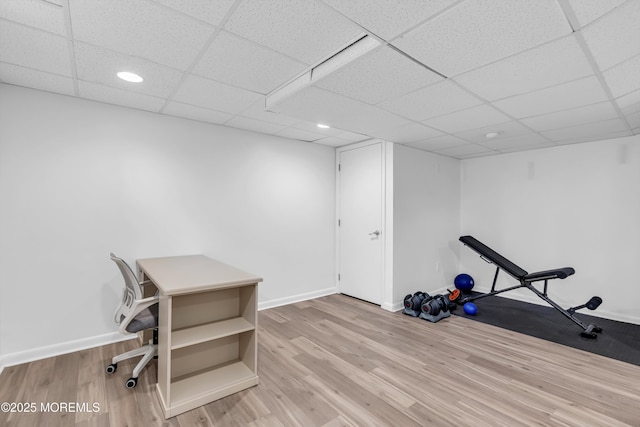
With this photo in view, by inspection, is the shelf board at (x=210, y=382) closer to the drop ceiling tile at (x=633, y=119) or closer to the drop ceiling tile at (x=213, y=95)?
the drop ceiling tile at (x=213, y=95)

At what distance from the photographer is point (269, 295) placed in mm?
4105

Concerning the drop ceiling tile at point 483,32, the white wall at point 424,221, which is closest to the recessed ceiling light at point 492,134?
the white wall at point 424,221

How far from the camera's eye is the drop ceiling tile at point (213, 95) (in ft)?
8.16

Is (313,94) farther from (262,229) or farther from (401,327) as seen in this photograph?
(401,327)

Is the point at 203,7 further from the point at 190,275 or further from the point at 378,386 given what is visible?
the point at 378,386

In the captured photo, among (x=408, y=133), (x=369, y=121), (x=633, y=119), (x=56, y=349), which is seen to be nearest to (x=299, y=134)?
(x=369, y=121)

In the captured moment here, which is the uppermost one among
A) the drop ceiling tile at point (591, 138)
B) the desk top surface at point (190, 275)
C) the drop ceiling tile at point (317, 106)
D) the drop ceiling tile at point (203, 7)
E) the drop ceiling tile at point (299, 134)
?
the drop ceiling tile at point (299, 134)

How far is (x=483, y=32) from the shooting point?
1629mm

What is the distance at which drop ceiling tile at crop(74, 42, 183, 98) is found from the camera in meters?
2.04

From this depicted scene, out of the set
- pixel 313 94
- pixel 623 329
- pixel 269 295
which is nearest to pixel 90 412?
pixel 269 295

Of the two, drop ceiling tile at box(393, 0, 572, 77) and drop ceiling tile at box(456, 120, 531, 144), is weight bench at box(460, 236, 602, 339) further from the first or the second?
drop ceiling tile at box(393, 0, 572, 77)

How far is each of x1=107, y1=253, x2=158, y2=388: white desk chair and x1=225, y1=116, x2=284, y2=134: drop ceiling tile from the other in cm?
194

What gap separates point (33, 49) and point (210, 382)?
261 centimetres

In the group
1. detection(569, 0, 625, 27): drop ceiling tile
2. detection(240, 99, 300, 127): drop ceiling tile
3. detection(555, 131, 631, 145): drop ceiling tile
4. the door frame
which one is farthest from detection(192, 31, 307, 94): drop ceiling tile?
detection(555, 131, 631, 145): drop ceiling tile
